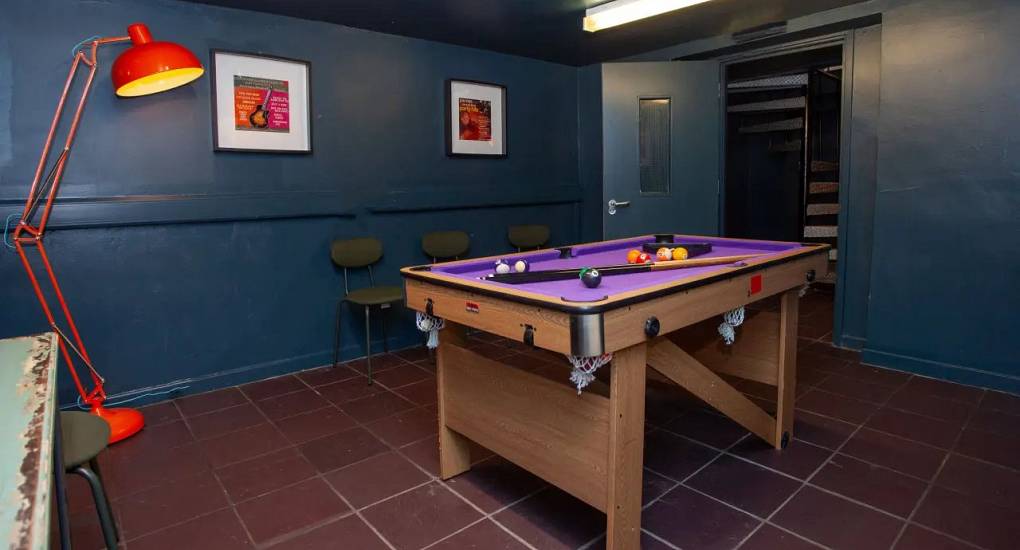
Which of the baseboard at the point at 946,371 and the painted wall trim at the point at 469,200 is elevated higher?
the painted wall trim at the point at 469,200

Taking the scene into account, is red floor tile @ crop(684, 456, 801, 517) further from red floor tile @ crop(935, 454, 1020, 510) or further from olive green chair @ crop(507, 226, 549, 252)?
olive green chair @ crop(507, 226, 549, 252)

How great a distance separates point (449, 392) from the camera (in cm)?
257

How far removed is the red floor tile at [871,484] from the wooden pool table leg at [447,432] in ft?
4.93

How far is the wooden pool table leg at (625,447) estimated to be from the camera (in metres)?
1.89

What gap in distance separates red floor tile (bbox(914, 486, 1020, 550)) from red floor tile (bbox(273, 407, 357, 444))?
259 centimetres

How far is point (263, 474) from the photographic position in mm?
2654

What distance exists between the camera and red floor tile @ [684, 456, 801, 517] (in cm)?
235

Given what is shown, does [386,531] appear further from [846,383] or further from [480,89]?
[480,89]

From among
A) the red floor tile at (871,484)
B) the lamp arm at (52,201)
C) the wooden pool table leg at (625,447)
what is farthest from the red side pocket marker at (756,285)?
the lamp arm at (52,201)

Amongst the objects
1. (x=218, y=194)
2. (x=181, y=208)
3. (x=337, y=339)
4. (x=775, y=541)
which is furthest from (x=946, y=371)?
(x=181, y=208)

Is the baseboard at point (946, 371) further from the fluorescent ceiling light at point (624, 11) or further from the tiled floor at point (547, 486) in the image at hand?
the fluorescent ceiling light at point (624, 11)

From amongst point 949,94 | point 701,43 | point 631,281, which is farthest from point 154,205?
point 949,94

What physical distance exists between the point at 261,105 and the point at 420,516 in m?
2.75

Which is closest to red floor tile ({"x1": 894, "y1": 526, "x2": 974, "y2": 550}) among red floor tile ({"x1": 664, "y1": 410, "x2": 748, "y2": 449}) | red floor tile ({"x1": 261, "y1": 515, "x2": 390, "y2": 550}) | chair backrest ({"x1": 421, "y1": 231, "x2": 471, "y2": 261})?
red floor tile ({"x1": 664, "y1": 410, "x2": 748, "y2": 449})
